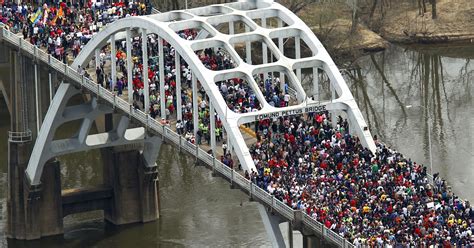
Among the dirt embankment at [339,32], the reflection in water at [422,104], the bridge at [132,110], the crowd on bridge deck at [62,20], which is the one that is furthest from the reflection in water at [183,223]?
the dirt embankment at [339,32]

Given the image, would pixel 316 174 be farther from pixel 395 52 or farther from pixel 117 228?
pixel 395 52

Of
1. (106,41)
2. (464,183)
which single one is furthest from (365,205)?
(464,183)

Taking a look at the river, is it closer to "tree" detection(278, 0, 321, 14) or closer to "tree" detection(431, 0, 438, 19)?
"tree" detection(431, 0, 438, 19)

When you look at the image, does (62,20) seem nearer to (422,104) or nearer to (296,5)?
(422,104)

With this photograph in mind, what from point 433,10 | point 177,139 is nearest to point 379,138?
point 177,139

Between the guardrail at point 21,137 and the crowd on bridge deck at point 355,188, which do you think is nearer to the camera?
the crowd on bridge deck at point 355,188

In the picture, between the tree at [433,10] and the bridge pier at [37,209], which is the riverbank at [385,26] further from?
the bridge pier at [37,209]
